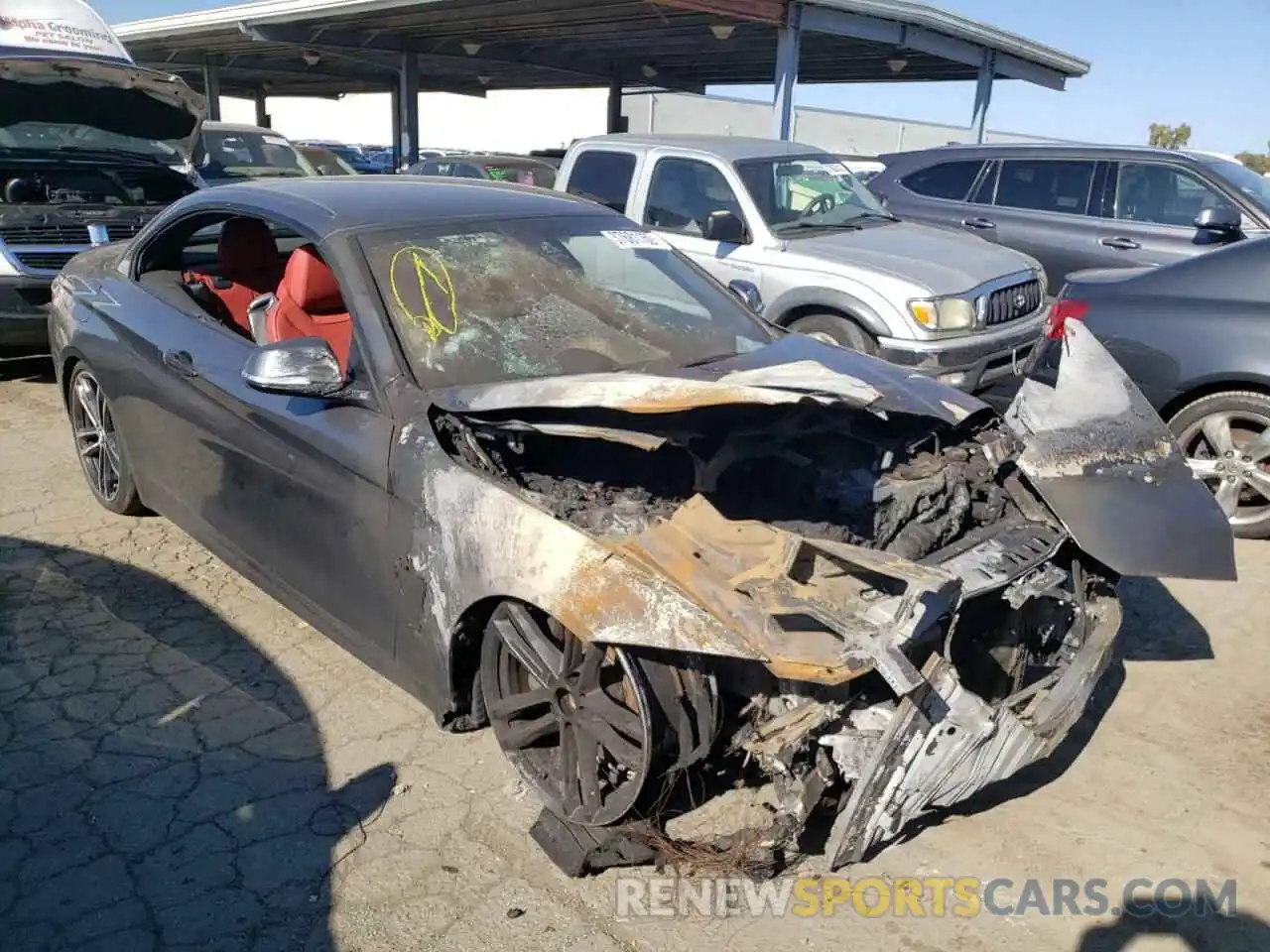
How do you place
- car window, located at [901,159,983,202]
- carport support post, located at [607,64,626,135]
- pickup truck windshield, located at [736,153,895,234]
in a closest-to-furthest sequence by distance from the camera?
pickup truck windshield, located at [736,153,895,234] → car window, located at [901,159,983,202] → carport support post, located at [607,64,626,135]

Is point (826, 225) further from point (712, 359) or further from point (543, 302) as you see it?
point (543, 302)

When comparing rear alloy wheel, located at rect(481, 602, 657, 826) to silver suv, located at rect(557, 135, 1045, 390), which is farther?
silver suv, located at rect(557, 135, 1045, 390)

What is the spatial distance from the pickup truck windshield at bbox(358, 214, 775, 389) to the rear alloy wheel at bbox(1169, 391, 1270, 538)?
269 centimetres

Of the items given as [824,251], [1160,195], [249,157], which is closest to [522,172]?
[249,157]

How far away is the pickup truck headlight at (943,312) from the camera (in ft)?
19.9

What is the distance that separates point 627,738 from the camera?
102 inches

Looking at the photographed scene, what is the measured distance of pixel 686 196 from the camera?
7375 mm

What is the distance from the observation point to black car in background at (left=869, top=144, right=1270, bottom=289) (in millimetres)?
7551

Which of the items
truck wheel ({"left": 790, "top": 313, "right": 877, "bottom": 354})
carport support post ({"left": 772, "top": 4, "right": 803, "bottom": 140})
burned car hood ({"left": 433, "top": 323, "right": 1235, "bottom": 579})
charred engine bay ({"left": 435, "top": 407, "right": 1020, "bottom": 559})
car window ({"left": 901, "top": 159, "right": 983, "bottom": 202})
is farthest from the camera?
carport support post ({"left": 772, "top": 4, "right": 803, "bottom": 140})

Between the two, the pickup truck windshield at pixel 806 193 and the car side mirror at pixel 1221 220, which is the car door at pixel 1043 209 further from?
the pickup truck windshield at pixel 806 193

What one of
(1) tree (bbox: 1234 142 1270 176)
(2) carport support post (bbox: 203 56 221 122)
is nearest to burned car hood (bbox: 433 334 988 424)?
(2) carport support post (bbox: 203 56 221 122)

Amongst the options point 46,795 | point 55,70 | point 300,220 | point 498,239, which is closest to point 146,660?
point 46,795

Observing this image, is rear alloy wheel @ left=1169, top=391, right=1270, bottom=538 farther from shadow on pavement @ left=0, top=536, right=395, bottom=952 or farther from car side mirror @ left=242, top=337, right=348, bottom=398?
shadow on pavement @ left=0, top=536, right=395, bottom=952

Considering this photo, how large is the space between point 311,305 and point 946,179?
6.91m
